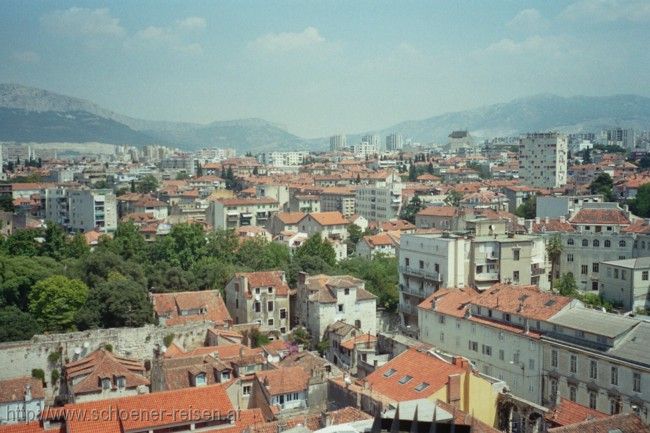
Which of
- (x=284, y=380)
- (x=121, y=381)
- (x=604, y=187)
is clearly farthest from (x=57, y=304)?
(x=604, y=187)

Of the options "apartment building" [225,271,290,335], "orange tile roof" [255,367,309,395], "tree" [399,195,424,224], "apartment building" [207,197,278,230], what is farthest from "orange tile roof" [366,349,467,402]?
"apartment building" [207,197,278,230]

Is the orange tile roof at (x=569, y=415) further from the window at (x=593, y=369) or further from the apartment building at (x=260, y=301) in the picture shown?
the apartment building at (x=260, y=301)

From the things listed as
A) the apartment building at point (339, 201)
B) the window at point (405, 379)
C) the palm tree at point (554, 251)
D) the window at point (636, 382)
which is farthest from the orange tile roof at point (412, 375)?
the apartment building at point (339, 201)

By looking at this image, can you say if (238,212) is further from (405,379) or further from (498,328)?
(405,379)

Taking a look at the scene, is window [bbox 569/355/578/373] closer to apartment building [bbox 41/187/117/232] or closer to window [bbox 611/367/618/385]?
window [bbox 611/367/618/385]

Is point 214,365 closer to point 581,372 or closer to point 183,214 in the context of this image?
point 581,372

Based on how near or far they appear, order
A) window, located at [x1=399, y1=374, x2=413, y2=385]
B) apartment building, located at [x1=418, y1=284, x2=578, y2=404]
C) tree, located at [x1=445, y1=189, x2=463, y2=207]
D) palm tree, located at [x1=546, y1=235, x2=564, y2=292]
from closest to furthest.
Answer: window, located at [x1=399, y1=374, x2=413, y2=385], apartment building, located at [x1=418, y1=284, x2=578, y2=404], palm tree, located at [x1=546, y1=235, x2=564, y2=292], tree, located at [x1=445, y1=189, x2=463, y2=207]
